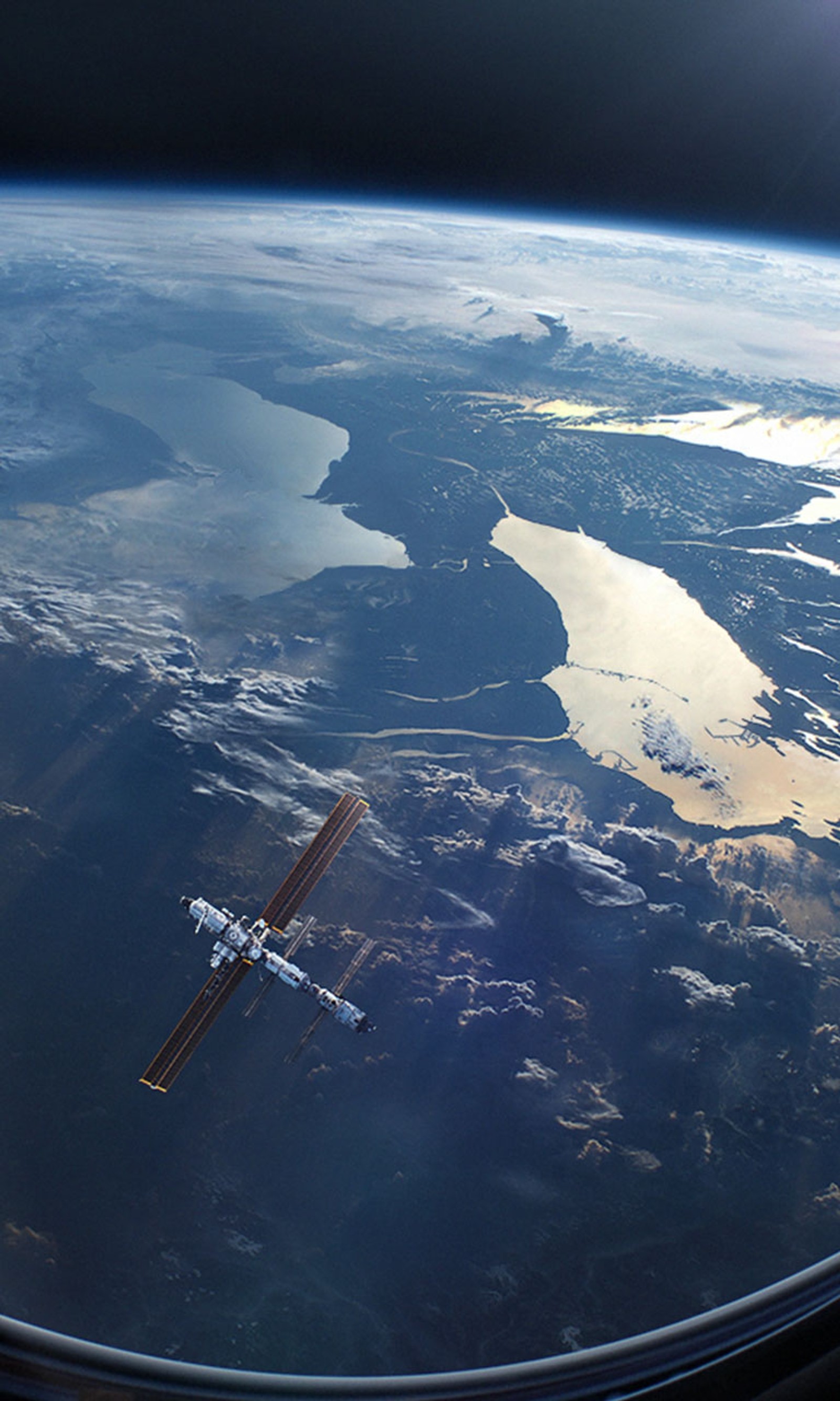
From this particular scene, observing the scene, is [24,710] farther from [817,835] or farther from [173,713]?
[817,835]

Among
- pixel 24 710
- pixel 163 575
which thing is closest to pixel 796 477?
pixel 163 575

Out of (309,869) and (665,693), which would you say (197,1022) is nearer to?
(309,869)

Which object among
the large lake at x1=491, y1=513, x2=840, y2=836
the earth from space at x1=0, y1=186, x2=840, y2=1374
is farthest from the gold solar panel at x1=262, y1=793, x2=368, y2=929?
the large lake at x1=491, y1=513, x2=840, y2=836

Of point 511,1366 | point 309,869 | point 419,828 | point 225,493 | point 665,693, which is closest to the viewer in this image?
point 511,1366

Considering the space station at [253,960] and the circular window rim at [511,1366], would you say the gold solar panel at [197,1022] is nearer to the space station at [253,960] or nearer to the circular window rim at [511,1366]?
the space station at [253,960]

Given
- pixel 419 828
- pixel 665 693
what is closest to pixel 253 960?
pixel 419 828
